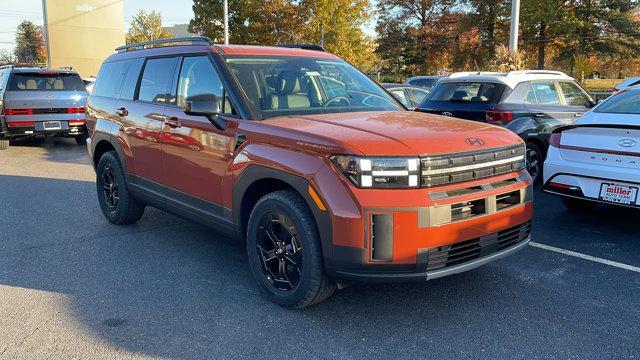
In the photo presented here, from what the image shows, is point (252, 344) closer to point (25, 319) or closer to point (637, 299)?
point (25, 319)

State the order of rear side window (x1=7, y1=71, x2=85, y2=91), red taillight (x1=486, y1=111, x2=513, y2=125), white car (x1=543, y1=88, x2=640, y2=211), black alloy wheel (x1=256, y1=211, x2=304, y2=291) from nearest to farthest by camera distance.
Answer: black alloy wheel (x1=256, y1=211, x2=304, y2=291) → white car (x1=543, y1=88, x2=640, y2=211) → red taillight (x1=486, y1=111, x2=513, y2=125) → rear side window (x1=7, y1=71, x2=85, y2=91)

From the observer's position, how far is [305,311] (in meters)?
3.76

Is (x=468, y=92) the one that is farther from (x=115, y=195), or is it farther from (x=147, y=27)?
(x=147, y=27)

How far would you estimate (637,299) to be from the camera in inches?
155

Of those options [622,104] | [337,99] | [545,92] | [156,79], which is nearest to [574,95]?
[545,92]

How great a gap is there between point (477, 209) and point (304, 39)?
105 ft

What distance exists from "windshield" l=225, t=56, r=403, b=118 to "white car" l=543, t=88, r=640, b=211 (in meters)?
2.08

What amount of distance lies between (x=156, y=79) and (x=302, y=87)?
5.34ft

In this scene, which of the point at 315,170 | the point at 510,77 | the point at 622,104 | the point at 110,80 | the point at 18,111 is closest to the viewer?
the point at 315,170

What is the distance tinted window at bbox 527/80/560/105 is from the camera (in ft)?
26.7

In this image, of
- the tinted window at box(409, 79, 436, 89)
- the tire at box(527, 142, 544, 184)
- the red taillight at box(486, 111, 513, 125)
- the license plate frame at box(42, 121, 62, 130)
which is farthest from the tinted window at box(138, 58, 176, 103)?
the tinted window at box(409, 79, 436, 89)

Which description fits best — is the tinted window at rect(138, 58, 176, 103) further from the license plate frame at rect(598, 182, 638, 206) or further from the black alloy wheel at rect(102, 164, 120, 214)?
the license plate frame at rect(598, 182, 638, 206)

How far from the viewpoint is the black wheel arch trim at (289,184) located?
130 inches

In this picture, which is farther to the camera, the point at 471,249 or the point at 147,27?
the point at 147,27
